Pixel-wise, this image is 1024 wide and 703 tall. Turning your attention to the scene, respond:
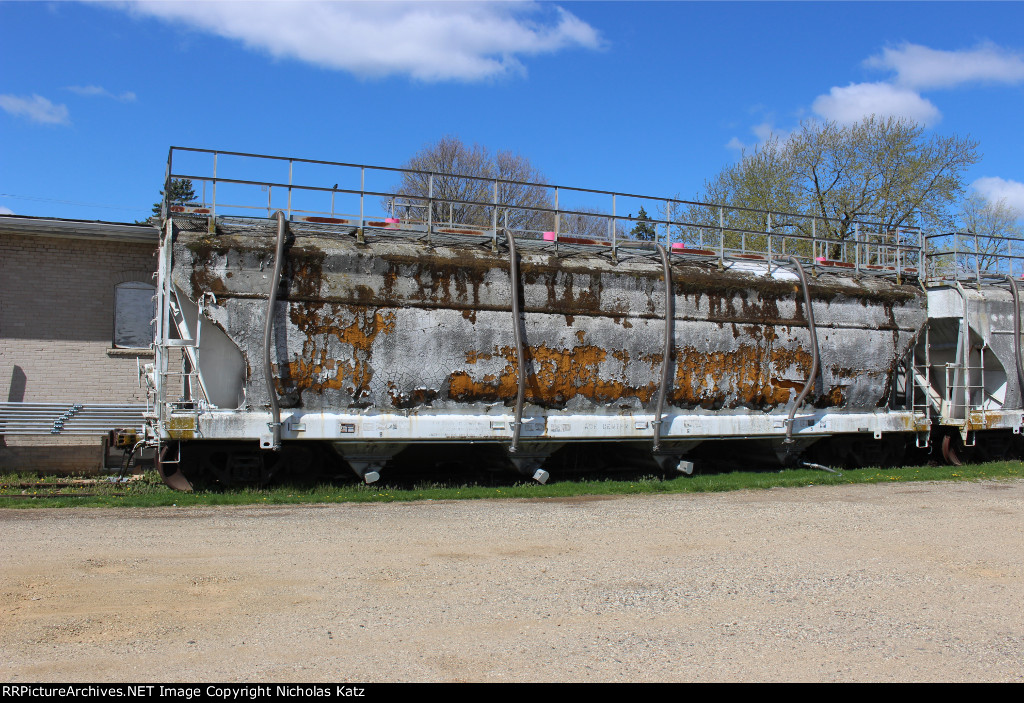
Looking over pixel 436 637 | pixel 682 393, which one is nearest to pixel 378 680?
pixel 436 637

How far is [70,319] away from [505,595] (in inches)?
457

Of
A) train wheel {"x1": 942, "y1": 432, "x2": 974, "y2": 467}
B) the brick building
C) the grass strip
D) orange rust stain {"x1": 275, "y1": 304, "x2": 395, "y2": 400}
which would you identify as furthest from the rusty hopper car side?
train wheel {"x1": 942, "y1": 432, "x2": 974, "y2": 467}

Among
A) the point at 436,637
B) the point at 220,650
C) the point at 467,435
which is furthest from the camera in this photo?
the point at 467,435

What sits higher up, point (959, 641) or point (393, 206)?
point (393, 206)

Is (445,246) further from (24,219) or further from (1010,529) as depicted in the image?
(1010,529)

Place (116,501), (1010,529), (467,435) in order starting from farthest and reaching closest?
(467,435), (116,501), (1010,529)

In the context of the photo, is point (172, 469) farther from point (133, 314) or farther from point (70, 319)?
point (70, 319)

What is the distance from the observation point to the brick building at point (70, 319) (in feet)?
46.2

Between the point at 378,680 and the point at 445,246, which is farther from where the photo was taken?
the point at 445,246

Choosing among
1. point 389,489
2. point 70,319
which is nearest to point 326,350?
point 389,489

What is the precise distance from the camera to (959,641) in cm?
573

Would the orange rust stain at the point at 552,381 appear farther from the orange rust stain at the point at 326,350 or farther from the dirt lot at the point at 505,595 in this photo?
the dirt lot at the point at 505,595

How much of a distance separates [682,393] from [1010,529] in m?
5.23

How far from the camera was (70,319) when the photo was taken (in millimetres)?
14398
